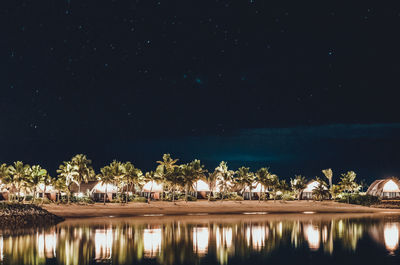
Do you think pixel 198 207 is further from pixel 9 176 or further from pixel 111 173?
pixel 9 176

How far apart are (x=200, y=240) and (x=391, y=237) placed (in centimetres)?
1743

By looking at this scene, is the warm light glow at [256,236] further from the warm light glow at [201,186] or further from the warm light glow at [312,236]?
the warm light glow at [201,186]

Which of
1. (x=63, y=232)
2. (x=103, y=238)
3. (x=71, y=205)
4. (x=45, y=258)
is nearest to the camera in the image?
(x=45, y=258)

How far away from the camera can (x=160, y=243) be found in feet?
145

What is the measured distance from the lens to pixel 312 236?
50.4 meters

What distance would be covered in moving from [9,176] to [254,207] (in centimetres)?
4520

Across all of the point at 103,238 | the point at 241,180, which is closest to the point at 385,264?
the point at 103,238

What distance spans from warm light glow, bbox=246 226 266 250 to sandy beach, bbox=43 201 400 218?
110ft

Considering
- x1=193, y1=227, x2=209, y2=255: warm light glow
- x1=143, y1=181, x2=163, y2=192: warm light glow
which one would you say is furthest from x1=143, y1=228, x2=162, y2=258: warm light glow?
x1=143, y1=181, x2=163, y2=192: warm light glow

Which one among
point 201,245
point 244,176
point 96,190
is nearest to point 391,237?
point 201,245

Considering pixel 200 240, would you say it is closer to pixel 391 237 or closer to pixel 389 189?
pixel 391 237

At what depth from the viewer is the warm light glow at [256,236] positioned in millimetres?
44312

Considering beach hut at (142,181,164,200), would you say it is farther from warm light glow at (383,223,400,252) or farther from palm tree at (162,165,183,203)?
warm light glow at (383,223,400,252)

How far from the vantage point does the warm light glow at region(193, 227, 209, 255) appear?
131ft
